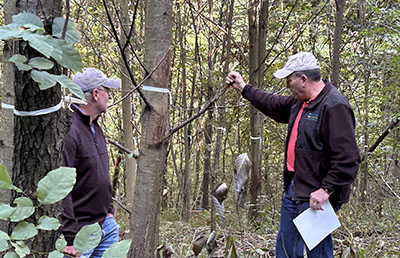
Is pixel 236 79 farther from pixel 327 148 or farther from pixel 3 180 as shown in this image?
pixel 3 180

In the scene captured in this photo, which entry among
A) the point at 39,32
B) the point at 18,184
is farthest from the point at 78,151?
the point at 39,32

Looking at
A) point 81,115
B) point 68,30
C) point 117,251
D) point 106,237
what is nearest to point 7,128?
point 81,115

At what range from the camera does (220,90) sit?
393cm

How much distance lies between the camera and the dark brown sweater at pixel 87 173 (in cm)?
238

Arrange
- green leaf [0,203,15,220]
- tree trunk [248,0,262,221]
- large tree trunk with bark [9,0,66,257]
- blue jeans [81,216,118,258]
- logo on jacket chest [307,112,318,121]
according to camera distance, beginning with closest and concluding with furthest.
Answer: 1. green leaf [0,203,15,220]
2. large tree trunk with bark [9,0,66,257]
3. blue jeans [81,216,118,258]
4. logo on jacket chest [307,112,318,121]
5. tree trunk [248,0,262,221]

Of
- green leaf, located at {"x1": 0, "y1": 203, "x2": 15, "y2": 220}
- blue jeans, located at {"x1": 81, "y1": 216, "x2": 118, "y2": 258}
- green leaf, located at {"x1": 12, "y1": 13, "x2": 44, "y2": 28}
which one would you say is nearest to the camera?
green leaf, located at {"x1": 0, "y1": 203, "x2": 15, "y2": 220}

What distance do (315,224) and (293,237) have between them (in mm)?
333

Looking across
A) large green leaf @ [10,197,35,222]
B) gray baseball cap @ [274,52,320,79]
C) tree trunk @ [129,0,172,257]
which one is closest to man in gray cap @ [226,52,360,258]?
gray baseball cap @ [274,52,320,79]

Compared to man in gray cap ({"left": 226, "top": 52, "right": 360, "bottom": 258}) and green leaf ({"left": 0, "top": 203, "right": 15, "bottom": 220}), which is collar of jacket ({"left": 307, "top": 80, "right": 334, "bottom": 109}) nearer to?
man in gray cap ({"left": 226, "top": 52, "right": 360, "bottom": 258})

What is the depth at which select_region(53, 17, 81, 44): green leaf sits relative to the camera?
951 mm

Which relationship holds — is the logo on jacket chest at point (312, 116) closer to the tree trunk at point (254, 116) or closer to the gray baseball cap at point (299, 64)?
the gray baseball cap at point (299, 64)

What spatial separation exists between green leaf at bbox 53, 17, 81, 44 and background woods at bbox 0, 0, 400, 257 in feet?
0.58

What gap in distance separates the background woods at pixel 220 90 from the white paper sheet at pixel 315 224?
245mm

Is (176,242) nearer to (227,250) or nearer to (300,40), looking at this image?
(227,250)
